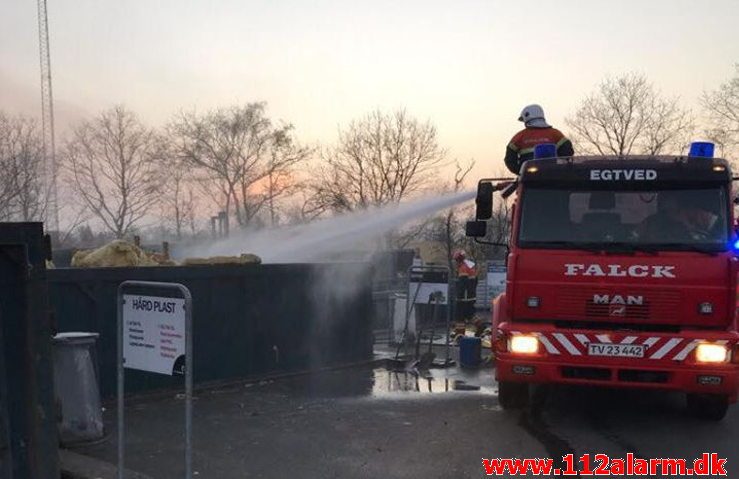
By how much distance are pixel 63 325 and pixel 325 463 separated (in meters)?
3.46

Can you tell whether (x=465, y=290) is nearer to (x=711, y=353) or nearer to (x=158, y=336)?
(x=711, y=353)

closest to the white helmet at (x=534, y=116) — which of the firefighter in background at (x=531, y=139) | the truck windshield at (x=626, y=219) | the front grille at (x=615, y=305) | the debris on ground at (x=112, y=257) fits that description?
the firefighter in background at (x=531, y=139)

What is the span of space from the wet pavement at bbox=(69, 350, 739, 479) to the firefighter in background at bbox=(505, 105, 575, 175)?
3028 millimetres

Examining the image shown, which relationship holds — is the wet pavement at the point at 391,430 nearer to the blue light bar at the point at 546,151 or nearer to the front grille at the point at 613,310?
the front grille at the point at 613,310

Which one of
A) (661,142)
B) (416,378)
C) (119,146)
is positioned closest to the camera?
(416,378)

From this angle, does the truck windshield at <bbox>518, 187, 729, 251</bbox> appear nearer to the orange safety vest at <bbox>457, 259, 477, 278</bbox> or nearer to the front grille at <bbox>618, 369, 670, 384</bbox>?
the front grille at <bbox>618, 369, 670, 384</bbox>

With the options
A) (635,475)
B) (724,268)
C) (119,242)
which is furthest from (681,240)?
(119,242)

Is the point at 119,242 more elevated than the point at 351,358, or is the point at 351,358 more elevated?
the point at 119,242

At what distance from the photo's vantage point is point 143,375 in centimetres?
773

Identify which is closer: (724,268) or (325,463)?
(325,463)

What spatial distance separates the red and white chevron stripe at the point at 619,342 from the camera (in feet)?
20.1

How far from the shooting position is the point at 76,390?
604 cm

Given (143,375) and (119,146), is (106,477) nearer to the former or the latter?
→ (143,375)

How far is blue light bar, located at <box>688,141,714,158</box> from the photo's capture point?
6805 millimetres
